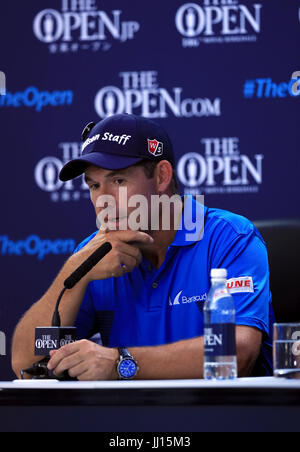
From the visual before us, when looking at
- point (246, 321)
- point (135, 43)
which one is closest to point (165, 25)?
point (135, 43)

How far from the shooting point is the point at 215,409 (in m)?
0.94

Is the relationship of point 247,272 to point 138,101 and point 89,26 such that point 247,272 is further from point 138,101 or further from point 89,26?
point 89,26

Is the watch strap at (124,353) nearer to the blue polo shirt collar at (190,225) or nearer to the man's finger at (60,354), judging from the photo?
the man's finger at (60,354)

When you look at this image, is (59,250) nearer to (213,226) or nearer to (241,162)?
(241,162)

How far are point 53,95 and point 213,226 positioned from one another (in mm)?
1662

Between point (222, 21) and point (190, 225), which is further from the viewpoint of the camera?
point (222, 21)

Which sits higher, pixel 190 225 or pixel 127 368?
pixel 190 225

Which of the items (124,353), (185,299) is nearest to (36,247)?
(185,299)

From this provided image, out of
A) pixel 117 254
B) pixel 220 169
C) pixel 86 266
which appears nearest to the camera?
pixel 86 266

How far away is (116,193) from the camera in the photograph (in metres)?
1.99

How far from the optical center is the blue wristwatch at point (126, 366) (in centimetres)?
157

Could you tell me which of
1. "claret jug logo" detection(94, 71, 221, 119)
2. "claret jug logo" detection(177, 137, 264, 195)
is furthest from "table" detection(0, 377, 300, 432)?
"claret jug logo" detection(94, 71, 221, 119)

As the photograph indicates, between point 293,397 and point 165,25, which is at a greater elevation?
point 165,25
